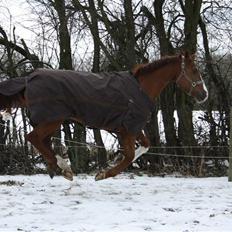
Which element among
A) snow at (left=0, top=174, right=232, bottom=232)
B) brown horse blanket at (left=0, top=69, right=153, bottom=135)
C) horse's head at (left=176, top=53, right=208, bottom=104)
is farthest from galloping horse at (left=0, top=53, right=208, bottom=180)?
horse's head at (left=176, top=53, right=208, bottom=104)

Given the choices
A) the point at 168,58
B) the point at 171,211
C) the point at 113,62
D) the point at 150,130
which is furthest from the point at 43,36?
the point at 171,211

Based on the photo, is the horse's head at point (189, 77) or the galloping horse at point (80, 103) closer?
the galloping horse at point (80, 103)

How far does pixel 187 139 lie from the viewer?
40.5 ft

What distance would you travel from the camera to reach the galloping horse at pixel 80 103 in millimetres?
6676

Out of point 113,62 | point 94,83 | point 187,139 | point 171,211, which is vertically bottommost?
point 171,211

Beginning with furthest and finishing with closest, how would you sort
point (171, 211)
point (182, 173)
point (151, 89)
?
point (182, 173) → point (151, 89) → point (171, 211)

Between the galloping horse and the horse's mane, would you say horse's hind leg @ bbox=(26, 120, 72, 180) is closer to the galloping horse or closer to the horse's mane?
the galloping horse

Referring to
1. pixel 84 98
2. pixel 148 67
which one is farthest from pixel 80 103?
pixel 148 67

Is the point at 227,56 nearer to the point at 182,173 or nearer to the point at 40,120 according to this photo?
the point at 182,173

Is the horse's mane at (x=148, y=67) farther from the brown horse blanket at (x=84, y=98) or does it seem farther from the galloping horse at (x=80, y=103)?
the brown horse blanket at (x=84, y=98)

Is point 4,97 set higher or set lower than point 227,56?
lower

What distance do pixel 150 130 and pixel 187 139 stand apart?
3.04ft

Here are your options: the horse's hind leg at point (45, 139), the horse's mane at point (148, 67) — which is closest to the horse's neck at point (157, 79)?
the horse's mane at point (148, 67)

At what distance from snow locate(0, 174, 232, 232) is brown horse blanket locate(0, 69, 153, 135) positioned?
98 centimetres
